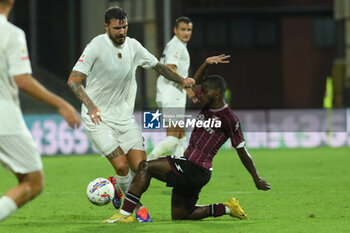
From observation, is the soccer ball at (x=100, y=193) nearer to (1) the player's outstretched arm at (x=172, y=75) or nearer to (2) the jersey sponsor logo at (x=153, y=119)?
(1) the player's outstretched arm at (x=172, y=75)

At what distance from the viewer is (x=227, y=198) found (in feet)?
36.1

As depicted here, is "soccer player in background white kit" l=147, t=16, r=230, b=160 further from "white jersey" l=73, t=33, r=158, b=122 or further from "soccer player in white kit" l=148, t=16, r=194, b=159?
"white jersey" l=73, t=33, r=158, b=122

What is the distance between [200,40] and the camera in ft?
117

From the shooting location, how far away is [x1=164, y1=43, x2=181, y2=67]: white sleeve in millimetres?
12820

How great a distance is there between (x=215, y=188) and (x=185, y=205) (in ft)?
12.7

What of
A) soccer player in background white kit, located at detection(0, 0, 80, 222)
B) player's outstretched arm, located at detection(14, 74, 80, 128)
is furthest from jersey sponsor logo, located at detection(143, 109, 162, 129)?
player's outstretched arm, located at detection(14, 74, 80, 128)

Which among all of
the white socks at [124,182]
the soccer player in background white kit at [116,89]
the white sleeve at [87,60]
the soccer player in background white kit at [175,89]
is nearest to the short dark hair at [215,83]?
the soccer player in background white kit at [116,89]

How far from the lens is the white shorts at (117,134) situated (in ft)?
29.6

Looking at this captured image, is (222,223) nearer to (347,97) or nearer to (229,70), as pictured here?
(347,97)

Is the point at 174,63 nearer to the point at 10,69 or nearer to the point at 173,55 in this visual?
the point at 173,55

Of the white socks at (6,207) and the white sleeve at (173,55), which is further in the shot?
the white sleeve at (173,55)

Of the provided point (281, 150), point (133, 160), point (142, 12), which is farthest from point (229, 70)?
point (133, 160)

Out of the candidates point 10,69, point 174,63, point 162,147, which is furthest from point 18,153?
point 162,147

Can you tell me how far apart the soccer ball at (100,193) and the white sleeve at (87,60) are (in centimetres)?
119
